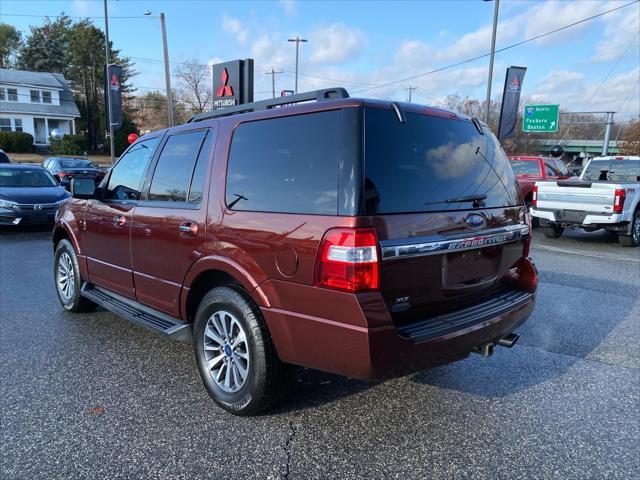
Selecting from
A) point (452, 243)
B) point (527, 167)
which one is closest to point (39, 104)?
point (527, 167)

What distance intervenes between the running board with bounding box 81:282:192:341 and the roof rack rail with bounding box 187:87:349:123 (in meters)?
1.66

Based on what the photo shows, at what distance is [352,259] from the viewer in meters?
2.50

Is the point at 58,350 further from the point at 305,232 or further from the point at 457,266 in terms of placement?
the point at 457,266

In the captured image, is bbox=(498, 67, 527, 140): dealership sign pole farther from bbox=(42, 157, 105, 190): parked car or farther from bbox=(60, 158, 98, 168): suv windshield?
bbox=(60, 158, 98, 168): suv windshield

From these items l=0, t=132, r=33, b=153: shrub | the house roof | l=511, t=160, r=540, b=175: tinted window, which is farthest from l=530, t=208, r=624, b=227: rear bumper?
the house roof

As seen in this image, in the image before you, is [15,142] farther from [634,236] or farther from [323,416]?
[323,416]

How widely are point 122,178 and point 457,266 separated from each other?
336 centimetres

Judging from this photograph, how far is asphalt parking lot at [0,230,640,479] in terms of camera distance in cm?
268

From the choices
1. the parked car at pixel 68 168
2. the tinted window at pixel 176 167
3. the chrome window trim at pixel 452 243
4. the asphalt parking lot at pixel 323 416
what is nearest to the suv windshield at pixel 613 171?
the asphalt parking lot at pixel 323 416

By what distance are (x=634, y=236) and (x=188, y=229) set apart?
1047 centimetres

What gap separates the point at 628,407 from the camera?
3387 mm

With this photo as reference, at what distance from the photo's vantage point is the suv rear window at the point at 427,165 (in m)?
2.67

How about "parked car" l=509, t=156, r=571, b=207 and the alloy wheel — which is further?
"parked car" l=509, t=156, r=571, b=207

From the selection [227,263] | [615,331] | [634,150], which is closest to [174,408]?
[227,263]
